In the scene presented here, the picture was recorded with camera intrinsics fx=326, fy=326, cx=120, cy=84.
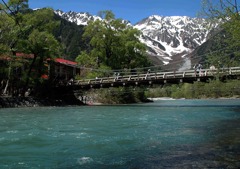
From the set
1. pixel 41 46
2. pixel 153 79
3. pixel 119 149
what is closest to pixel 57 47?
pixel 41 46

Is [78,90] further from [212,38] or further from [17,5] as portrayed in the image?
[212,38]

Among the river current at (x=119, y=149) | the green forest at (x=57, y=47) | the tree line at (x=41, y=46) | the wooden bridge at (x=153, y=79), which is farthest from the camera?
the tree line at (x=41, y=46)

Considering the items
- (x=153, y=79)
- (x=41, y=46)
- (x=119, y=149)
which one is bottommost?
(x=119, y=149)

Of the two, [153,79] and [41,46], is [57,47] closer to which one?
[41,46]

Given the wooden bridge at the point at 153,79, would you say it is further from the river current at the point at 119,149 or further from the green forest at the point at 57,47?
the river current at the point at 119,149

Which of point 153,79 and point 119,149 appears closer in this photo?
point 119,149

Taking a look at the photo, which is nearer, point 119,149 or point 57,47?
point 119,149

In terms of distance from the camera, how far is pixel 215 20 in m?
15.2

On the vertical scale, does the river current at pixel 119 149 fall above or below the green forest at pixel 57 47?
below

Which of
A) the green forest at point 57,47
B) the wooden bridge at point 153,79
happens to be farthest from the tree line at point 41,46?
the wooden bridge at point 153,79

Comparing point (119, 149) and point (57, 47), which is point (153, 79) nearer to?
point (57, 47)

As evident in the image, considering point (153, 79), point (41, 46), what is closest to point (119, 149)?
point (153, 79)

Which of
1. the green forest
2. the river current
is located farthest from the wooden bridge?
the river current

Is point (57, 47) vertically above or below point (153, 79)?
above
